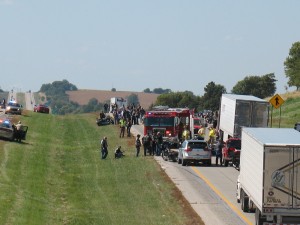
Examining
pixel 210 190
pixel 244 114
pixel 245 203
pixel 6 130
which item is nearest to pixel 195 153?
pixel 244 114

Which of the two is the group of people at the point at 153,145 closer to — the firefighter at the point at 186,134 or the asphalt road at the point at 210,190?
the asphalt road at the point at 210,190

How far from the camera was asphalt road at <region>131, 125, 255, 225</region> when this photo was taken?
3195cm

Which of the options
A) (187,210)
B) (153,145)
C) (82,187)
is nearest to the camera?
(187,210)

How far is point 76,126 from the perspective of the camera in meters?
89.0

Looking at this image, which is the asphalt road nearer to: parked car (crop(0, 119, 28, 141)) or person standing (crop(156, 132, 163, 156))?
person standing (crop(156, 132, 163, 156))

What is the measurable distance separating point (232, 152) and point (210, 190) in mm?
10884

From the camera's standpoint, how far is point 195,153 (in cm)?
5047

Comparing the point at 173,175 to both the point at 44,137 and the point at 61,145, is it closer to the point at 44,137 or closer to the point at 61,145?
the point at 61,145

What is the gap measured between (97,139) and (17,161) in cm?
2228

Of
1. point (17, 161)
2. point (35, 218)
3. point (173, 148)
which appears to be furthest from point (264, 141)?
point (173, 148)

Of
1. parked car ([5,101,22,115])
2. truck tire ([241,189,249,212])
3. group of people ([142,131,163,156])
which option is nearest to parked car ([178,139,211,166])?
group of people ([142,131,163,156])

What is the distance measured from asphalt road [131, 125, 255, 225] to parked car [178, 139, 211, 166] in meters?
0.51

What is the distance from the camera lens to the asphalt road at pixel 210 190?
3195cm

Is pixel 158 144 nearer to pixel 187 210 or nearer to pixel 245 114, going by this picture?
pixel 245 114
